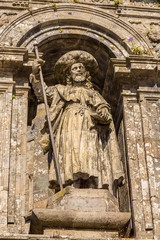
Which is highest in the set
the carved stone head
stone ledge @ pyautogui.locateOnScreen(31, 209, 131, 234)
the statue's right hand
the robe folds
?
the carved stone head

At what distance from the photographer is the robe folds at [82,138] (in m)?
9.82

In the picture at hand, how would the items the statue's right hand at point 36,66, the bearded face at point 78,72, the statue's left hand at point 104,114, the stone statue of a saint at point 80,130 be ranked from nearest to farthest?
the stone statue of a saint at point 80,130
the statue's left hand at point 104,114
the statue's right hand at point 36,66
the bearded face at point 78,72

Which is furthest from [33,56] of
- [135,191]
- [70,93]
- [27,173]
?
[135,191]

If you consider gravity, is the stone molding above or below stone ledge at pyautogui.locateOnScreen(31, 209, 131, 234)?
above

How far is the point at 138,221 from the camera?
387 inches

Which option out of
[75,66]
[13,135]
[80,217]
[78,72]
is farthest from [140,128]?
[80,217]

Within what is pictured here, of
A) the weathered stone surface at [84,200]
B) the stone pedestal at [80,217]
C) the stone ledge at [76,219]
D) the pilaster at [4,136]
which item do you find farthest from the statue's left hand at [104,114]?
the stone ledge at [76,219]

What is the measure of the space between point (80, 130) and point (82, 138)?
0.48ft

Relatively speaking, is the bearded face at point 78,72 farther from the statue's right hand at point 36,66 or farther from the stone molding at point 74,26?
the stone molding at point 74,26

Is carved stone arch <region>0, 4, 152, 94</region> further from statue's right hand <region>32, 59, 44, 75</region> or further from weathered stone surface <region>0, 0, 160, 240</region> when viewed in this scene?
statue's right hand <region>32, 59, 44, 75</region>

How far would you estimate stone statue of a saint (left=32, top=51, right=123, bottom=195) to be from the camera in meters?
9.80

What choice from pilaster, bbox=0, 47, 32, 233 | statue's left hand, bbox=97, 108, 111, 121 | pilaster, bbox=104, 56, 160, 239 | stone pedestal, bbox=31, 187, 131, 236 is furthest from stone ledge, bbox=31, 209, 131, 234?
statue's left hand, bbox=97, 108, 111, 121

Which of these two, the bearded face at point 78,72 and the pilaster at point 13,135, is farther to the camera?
the bearded face at point 78,72

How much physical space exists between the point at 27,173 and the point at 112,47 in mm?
2579
